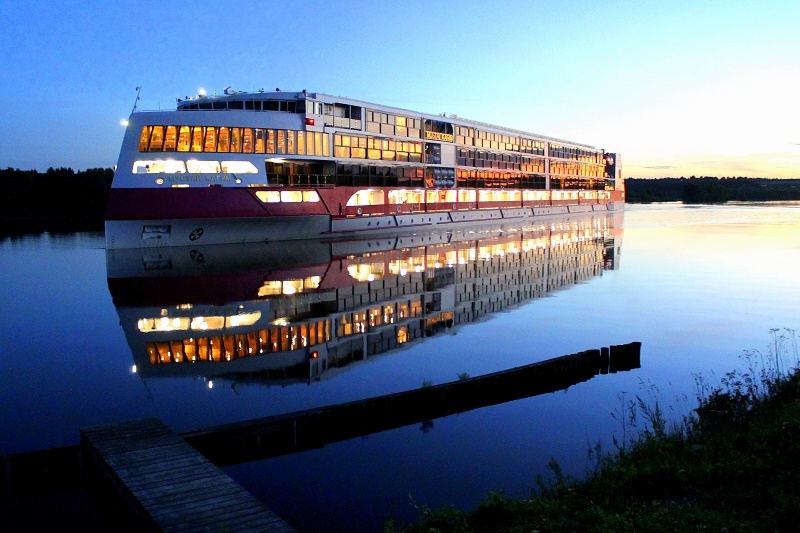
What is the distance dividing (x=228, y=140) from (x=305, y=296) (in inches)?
818

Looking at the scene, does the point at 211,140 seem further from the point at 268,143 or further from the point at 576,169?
the point at 576,169

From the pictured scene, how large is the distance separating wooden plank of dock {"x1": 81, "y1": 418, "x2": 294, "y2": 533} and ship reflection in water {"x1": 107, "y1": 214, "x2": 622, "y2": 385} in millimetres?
4469

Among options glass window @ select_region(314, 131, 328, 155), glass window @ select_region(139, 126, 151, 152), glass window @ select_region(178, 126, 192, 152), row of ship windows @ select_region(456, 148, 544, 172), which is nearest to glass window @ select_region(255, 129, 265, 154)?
glass window @ select_region(178, 126, 192, 152)

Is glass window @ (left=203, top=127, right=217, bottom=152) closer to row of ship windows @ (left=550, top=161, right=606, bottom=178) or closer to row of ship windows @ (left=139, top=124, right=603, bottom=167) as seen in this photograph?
row of ship windows @ (left=139, top=124, right=603, bottom=167)

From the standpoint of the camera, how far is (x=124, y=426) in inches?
373

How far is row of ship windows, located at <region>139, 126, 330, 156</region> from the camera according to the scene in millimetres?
38562

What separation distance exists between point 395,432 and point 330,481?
1.96 meters

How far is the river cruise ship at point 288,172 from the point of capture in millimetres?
38281

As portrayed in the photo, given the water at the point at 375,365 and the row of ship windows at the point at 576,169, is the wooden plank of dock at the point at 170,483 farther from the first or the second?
the row of ship windows at the point at 576,169

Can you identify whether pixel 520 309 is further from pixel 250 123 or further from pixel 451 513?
pixel 250 123

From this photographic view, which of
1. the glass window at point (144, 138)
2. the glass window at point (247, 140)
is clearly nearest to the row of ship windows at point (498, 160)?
the glass window at point (247, 140)

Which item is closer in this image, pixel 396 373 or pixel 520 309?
pixel 396 373

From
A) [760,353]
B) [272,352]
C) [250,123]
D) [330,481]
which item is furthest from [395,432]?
[250,123]

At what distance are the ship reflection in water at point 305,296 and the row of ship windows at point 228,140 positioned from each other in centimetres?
581
